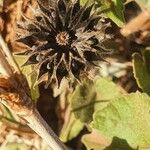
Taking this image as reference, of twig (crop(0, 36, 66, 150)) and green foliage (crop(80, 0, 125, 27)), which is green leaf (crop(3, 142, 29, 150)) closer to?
twig (crop(0, 36, 66, 150))

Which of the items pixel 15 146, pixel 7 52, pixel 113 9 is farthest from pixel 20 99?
pixel 15 146

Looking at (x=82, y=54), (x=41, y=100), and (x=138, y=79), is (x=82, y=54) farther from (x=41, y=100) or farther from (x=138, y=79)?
(x=41, y=100)

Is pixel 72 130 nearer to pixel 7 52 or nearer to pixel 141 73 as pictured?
pixel 141 73

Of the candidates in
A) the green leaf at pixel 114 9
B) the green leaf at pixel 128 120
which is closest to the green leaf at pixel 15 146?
the green leaf at pixel 128 120

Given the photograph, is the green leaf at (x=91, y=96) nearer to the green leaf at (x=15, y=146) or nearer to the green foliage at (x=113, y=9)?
the green leaf at (x=15, y=146)

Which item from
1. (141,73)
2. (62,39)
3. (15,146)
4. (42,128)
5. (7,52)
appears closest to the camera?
(62,39)

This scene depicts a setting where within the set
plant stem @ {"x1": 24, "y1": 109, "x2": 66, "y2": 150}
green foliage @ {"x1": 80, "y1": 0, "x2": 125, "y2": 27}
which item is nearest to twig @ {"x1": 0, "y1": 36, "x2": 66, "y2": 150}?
plant stem @ {"x1": 24, "y1": 109, "x2": 66, "y2": 150}

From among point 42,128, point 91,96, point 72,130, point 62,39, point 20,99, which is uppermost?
point 62,39
